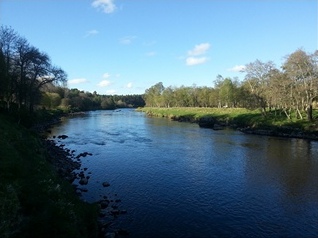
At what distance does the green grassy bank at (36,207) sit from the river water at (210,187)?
3.20 metres

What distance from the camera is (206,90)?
14300 cm

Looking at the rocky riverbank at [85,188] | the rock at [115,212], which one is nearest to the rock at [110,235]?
the rocky riverbank at [85,188]

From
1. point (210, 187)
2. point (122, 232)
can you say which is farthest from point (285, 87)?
point (122, 232)

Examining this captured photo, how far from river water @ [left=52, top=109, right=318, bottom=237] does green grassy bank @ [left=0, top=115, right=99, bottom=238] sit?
3.20 metres

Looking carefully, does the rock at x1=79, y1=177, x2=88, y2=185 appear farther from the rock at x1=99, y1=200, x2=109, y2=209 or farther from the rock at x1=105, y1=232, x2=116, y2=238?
the rock at x1=105, y1=232, x2=116, y2=238

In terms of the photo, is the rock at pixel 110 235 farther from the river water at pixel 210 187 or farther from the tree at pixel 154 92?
the tree at pixel 154 92

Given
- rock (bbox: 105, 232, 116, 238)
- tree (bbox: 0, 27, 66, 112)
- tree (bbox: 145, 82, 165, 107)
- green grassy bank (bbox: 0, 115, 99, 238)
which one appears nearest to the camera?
green grassy bank (bbox: 0, 115, 99, 238)

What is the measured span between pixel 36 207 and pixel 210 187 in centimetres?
1556

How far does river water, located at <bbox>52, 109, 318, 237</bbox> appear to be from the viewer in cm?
1895

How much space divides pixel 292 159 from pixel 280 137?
2088 centimetres

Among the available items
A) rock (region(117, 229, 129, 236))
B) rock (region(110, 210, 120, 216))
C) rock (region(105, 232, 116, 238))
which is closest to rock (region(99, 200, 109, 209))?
rock (region(110, 210, 120, 216))

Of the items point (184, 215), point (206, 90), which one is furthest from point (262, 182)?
point (206, 90)

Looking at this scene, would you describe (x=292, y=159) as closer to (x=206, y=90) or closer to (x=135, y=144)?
(x=135, y=144)

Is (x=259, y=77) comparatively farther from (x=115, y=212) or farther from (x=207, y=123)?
(x=115, y=212)
